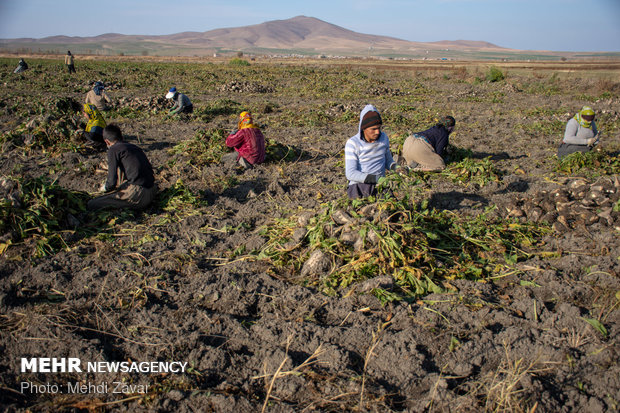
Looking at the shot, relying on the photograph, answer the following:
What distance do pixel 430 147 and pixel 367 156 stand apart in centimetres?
284

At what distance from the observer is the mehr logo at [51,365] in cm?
265

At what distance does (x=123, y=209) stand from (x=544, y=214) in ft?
19.4

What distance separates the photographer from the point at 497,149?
880 cm

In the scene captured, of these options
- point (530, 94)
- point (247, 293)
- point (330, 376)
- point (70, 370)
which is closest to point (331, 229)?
point (247, 293)

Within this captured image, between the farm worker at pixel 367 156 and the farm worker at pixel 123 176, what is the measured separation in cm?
289

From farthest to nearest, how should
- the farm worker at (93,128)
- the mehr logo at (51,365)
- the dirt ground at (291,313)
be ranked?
the farm worker at (93,128), the mehr logo at (51,365), the dirt ground at (291,313)

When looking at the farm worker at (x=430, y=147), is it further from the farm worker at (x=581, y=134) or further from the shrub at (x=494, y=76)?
the shrub at (x=494, y=76)

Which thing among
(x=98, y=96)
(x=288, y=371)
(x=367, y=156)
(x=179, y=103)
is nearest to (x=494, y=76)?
(x=179, y=103)

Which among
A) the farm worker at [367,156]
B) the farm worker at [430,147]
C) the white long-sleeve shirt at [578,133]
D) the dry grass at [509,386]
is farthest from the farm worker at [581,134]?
the dry grass at [509,386]

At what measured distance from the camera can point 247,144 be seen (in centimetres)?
717

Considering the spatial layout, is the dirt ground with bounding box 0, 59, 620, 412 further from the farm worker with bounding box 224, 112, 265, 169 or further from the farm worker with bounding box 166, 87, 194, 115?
the farm worker with bounding box 166, 87, 194, 115

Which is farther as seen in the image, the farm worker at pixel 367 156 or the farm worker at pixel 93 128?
the farm worker at pixel 93 128

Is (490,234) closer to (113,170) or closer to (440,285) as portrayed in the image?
(440,285)

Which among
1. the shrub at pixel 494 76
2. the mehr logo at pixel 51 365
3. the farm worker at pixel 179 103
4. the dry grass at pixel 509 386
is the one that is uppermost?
the shrub at pixel 494 76
